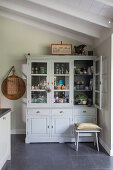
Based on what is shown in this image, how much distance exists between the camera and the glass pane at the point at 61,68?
377 centimetres

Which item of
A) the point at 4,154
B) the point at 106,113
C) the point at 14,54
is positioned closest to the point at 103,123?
the point at 106,113

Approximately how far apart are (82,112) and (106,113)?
0.58 meters

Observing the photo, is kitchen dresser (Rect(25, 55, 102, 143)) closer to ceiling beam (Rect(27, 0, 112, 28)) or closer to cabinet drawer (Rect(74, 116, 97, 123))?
cabinet drawer (Rect(74, 116, 97, 123))

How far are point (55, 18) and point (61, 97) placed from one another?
1.72 m

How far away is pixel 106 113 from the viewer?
326 cm

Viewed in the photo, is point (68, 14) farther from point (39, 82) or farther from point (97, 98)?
point (97, 98)

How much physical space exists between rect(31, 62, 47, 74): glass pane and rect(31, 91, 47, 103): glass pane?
46cm

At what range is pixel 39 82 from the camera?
3.78m

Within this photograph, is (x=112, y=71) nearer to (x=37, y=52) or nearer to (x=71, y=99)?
(x=71, y=99)

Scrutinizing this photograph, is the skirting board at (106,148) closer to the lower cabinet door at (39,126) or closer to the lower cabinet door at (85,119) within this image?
the lower cabinet door at (85,119)

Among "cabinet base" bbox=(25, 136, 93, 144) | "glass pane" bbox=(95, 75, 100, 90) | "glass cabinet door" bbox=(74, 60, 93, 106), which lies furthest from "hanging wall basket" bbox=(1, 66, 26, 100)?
"glass pane" bbox=(95, 75, 100, 90)

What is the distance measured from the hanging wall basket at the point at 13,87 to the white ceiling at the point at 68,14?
1.38 metres

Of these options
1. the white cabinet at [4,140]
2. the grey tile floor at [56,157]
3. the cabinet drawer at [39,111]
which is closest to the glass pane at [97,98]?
the grey tile floor at [56,157]

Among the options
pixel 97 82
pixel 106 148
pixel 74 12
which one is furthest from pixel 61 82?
pixel 106 148
